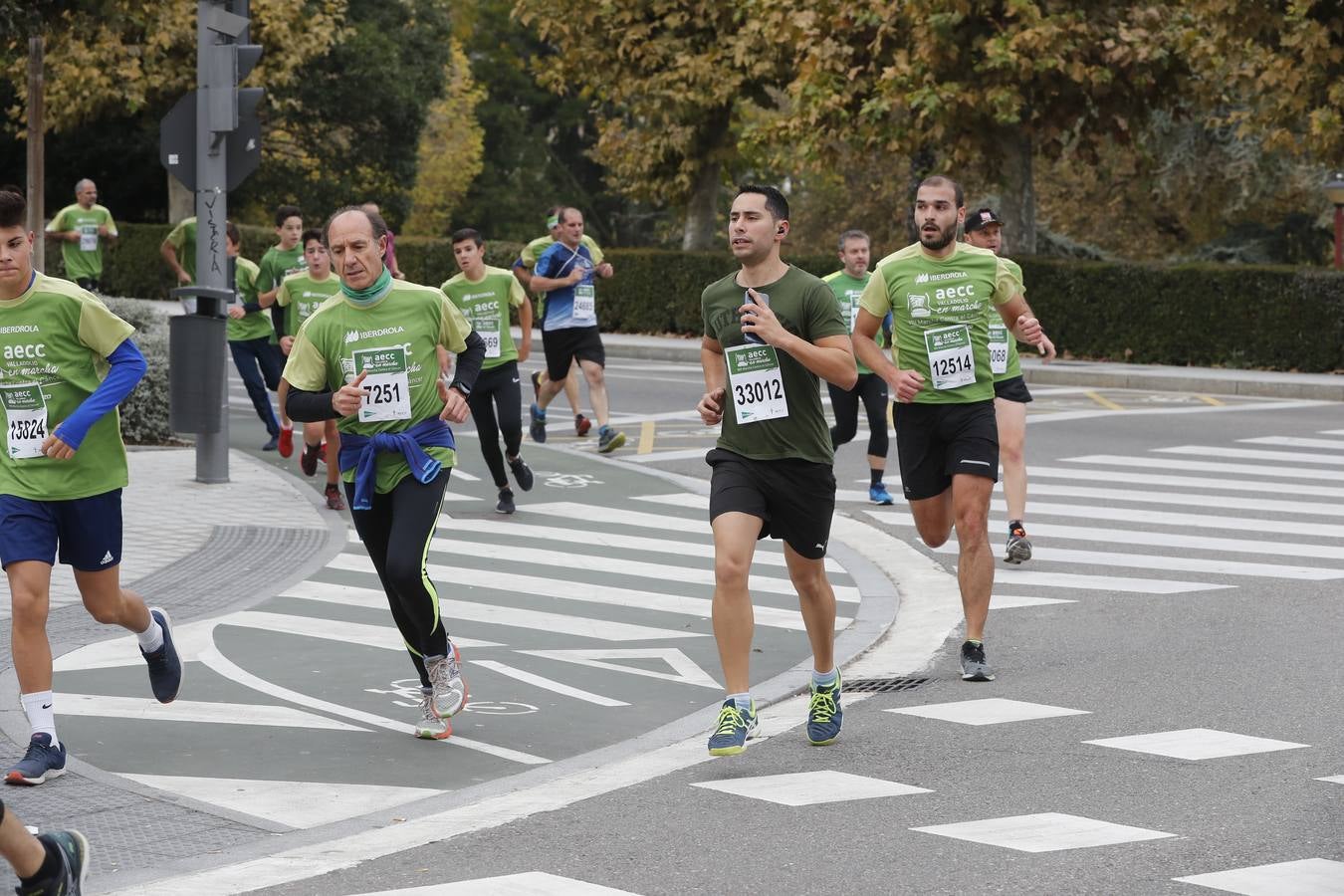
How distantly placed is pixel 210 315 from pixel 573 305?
369cm

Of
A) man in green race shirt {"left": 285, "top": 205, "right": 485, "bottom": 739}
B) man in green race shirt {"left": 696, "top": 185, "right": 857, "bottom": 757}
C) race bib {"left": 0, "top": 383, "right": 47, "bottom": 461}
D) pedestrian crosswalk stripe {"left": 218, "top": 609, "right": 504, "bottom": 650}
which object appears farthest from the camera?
pedestrian crosswalk stripe {"left": 218, "top": 609, "right": 504, "bottom": 650}

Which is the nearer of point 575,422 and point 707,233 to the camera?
point 575,422

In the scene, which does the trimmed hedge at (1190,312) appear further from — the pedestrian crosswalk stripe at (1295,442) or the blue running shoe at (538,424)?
the blue running shoe at (538,424)

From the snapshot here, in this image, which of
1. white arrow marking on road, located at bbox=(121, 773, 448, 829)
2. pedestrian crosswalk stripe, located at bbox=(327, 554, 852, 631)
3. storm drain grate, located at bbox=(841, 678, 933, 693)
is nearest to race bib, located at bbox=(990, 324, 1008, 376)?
pedestrian crosswalk stripe, located at bbox=(327, 554, 852, 631)

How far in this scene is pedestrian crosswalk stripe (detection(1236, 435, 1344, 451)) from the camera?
18.2 metres

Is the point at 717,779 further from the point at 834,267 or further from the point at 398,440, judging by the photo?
the point at 834,267

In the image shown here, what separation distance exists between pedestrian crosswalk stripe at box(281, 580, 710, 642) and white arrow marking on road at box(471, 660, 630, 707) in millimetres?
658

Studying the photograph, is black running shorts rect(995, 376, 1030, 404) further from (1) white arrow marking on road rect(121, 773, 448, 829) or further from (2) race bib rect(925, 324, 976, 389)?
(1) white arrow marking on road rect(121, 773, 448, 829)

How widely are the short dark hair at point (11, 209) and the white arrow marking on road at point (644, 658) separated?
3.21 metres

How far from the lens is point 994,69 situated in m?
27.7

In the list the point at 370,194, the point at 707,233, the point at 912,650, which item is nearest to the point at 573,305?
the point at 912,650

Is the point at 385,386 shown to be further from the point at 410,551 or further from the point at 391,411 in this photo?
Result: the point at 410,551

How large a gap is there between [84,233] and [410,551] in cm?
2104

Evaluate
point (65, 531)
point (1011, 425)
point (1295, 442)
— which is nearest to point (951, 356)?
point (1011, 425)
